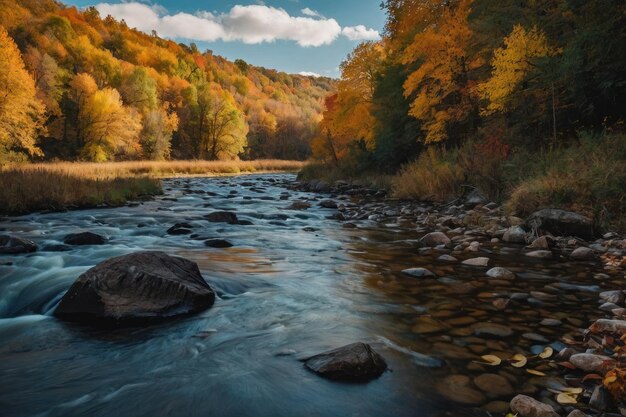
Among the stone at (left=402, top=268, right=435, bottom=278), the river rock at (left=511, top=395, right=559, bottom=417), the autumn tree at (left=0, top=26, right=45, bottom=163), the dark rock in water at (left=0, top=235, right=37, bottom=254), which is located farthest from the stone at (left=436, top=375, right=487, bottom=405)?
the autumn tree at (left=0, top=26, right=45, bottom=163)

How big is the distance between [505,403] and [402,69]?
20.9m

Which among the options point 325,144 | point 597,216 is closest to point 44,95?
point 325,144

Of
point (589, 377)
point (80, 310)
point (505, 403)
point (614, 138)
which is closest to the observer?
point (505, 403)

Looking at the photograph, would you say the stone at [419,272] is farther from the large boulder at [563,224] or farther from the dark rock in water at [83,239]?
the dark rock in water at [83,239]

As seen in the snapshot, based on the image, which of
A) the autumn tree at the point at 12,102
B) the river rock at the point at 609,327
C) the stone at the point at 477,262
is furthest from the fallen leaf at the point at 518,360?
the autumn tree at the point at 12,102

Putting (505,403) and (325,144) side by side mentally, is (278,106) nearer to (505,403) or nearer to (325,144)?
(325,144)

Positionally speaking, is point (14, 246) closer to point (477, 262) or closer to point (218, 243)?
point (218, 243)

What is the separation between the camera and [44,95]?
42375 millimetres

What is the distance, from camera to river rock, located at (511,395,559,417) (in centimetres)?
222

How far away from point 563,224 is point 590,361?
530 centimetres

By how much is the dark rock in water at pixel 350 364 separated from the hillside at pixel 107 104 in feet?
104

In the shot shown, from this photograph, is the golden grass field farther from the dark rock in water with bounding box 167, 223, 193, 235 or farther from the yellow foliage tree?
the yellow foliage tree

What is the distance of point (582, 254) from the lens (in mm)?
6156

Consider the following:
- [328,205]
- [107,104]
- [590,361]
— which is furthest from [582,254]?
[107,104]
